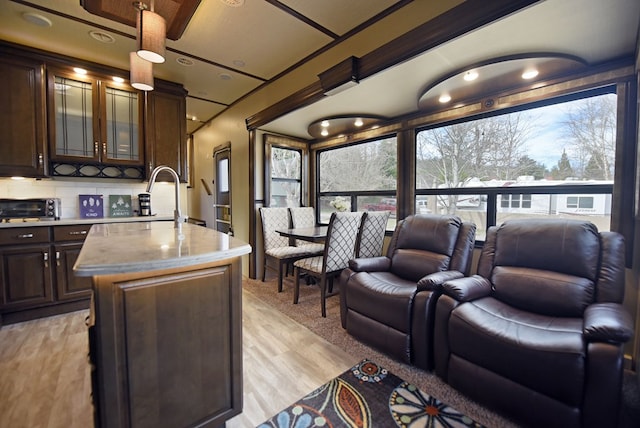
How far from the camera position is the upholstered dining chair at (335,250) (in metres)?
2.79

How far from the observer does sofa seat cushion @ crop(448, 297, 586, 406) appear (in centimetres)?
129

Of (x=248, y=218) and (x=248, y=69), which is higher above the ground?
(x=248, y=69)

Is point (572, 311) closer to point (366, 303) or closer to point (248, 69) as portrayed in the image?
point (366, 303)

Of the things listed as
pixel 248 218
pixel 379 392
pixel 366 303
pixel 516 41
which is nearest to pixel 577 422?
pixel 379 392

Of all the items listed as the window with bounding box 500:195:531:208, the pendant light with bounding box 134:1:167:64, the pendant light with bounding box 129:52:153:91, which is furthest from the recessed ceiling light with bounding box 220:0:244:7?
the window with bounding box 500:195:531:208

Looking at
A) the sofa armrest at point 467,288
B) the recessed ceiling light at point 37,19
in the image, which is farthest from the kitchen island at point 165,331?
the recessed ceiling light at point 37,19

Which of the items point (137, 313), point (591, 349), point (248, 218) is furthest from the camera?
point (248, 218)

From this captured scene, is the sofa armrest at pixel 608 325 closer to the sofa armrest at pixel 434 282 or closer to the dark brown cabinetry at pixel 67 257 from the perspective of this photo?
the sofa armrest at pixel 434 282

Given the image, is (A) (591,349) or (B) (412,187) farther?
(B) (412,187)

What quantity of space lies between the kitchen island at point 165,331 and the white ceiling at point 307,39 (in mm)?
1983

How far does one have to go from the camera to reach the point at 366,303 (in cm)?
223

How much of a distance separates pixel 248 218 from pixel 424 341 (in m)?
3.00

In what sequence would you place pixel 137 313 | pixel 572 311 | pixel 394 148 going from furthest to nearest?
pixel 394 148
pixel 572 311
pixel 137 313

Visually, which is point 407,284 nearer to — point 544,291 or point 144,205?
point 544,291
